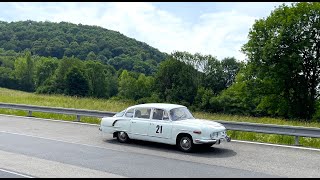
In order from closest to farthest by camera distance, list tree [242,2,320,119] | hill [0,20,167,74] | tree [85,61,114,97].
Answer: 1. tree [242,2,320,119]
2. hill [0,20,167,74]
3. tree [85,61,114,97]

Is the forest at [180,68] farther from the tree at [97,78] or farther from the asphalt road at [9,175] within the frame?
the asphalt road at [9,175]

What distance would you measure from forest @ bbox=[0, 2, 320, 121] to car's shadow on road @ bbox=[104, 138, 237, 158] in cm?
2487

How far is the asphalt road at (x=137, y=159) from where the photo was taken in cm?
786

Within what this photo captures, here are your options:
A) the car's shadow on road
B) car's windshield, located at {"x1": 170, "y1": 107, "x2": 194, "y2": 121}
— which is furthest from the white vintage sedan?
the car's shadow on road

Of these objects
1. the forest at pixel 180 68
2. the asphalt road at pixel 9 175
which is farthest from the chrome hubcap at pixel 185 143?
the forest at pixel 180 68

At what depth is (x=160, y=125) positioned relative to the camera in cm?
1098

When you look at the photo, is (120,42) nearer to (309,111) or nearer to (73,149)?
(309,111)

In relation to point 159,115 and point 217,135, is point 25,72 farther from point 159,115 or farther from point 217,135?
point 217,135

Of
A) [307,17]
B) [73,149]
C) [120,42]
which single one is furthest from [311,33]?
[120,42]

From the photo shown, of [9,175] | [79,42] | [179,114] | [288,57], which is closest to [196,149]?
[179,114]

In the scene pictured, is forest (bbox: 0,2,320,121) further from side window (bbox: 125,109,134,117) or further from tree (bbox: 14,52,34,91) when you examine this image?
side window (bbox: 125,109,134,117)

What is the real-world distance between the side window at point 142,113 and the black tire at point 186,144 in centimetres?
151

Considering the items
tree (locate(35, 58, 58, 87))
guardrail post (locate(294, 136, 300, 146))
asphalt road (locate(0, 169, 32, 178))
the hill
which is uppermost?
the hill

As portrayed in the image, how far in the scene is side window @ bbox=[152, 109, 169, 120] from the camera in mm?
11141
